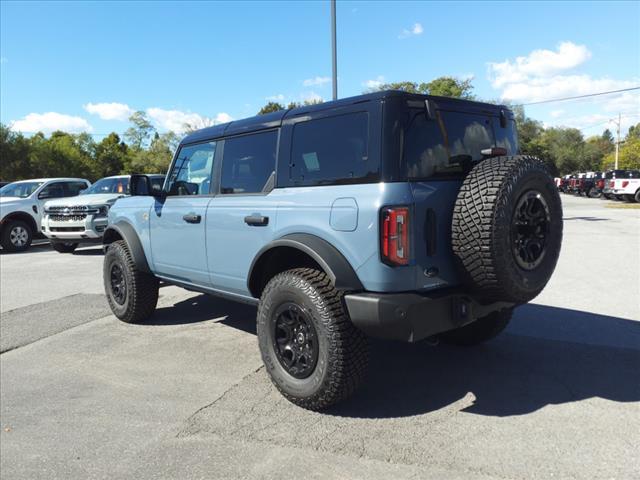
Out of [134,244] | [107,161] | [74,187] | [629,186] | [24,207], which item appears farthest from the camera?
[107,161]

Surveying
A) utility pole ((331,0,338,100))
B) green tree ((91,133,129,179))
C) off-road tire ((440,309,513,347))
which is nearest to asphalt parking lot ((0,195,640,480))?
off-road tire ((440,309,513,347))

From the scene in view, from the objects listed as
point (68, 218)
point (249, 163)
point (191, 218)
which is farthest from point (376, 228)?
point (68, 218)

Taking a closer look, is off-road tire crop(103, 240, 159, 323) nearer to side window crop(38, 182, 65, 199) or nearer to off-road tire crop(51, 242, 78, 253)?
off-road tire crop(51, 242, 78, 253)

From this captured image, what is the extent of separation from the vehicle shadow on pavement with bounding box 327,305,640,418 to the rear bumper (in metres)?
0.65

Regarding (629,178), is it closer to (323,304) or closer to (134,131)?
(323,304)

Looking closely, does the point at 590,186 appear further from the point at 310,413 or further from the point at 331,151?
the point at 310,413

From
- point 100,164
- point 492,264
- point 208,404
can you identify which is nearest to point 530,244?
point 492,264

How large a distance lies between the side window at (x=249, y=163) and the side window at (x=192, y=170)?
264mm

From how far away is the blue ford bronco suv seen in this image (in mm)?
2953

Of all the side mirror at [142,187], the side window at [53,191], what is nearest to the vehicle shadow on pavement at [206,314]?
the side mirror at [142,187]

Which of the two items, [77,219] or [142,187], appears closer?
[142,187]

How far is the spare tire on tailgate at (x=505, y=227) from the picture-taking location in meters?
2.92

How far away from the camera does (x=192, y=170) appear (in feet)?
15.7

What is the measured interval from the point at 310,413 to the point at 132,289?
2.92m
